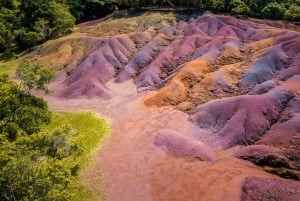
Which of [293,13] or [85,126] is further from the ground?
[293,13]

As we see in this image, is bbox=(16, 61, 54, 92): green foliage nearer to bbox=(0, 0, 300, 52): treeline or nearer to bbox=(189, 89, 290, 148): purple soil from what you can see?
bbox=(189, 89, 290, 148): purple soil

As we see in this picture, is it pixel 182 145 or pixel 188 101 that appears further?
pixel 188 101

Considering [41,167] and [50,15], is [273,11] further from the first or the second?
[41,167]

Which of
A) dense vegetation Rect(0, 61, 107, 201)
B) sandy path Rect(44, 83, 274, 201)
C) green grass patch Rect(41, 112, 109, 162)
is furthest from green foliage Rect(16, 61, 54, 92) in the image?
sandy path Rect(44, 83, 274, 201)

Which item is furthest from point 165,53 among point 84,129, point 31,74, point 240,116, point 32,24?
point 32,24

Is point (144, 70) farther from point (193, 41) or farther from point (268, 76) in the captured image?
point (268, 76)

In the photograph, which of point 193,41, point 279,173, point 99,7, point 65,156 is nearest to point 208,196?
point 279,173
